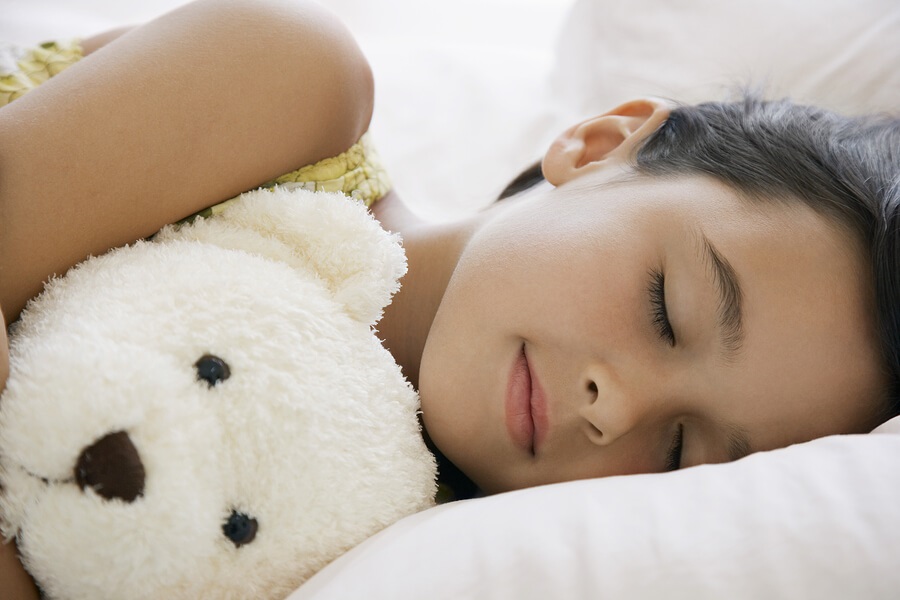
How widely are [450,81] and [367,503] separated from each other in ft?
4.06

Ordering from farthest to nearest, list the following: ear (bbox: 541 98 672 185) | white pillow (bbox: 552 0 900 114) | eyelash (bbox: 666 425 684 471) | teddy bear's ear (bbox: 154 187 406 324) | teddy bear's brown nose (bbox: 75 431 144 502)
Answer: white pillow (bbox: 552 0 900 114) → ear (bbox: 541 98 672 185) → eyelash (bbox: 666 425 684 471) → teddy bear's ear (bbox: 154 187 406 324) → teddy bear's brown nose (bbox: 75 431 144 502)

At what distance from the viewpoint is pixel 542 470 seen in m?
0.81

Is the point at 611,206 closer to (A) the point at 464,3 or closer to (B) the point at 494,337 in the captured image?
(B) the point at 494,337

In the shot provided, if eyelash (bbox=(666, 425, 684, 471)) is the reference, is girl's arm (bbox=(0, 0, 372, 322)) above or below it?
above

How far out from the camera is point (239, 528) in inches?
22.0

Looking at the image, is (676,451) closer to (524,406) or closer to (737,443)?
(737,443)

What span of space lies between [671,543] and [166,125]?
26.8 inches

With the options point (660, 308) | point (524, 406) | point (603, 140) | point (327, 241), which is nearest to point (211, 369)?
point (327, 241)

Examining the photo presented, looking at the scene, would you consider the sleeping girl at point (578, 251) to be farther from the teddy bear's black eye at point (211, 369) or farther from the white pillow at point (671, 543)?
the teddy bear's black eye at point (211, 369)

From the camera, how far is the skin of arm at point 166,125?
75cm

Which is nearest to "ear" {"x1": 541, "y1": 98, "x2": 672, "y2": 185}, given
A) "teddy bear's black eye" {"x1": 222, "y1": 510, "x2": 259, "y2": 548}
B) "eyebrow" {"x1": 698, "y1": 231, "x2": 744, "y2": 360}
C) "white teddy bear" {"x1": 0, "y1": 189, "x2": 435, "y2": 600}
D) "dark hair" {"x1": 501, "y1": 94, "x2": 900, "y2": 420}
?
"dark hair" {"x1": 501, "y1": 94, "x2": 900, "y2": 420}

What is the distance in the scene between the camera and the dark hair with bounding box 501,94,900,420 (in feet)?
2.51

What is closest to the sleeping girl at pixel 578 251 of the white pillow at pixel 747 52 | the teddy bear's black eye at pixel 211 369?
the teddy bear's black eye at pixel 211 369

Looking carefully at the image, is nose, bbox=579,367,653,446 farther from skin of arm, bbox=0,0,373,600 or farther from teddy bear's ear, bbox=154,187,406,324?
skin of arm, bbox=0,0,373,600
